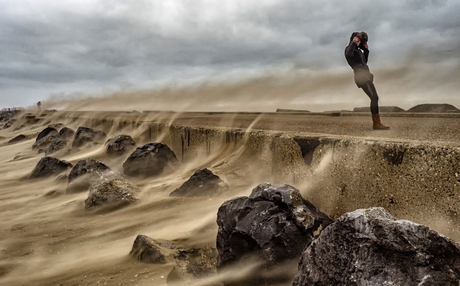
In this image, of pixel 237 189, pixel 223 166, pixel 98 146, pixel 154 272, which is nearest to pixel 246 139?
pixel 223 166

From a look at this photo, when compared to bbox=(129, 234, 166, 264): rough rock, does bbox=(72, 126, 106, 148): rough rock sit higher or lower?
higher

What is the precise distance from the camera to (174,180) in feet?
17.1

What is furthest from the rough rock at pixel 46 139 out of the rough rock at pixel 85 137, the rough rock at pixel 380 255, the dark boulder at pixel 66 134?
the rough rock at pixel 380 255

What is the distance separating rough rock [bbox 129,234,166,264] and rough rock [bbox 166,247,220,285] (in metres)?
0.13

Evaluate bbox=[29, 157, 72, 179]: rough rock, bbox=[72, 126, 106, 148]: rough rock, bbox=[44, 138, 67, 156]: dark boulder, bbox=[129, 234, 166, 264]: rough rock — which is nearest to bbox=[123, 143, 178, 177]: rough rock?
bbox=[29, 157, 72, 179]: rough rock

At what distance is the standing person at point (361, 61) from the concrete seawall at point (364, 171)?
1087 millimetres

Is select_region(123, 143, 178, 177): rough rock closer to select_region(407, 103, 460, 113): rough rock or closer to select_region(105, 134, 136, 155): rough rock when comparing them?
select_region(105, 134, 136, 155): rough rock

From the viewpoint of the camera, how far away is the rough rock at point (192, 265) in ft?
7.84

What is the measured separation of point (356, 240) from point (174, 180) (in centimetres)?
393

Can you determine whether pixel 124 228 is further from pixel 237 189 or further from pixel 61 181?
pixel 61 181

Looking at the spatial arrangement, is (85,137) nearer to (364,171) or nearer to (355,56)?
(355,56)

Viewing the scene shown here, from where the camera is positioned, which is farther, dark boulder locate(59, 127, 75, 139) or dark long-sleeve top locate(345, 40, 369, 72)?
dark boulder locate(59, 127, 75, 139)

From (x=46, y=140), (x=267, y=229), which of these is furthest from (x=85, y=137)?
(x=267, y=229)

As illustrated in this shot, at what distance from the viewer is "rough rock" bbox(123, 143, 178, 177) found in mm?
5738
